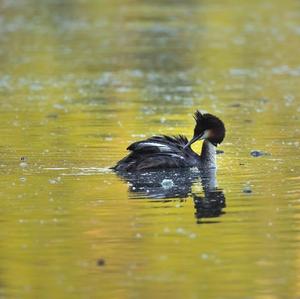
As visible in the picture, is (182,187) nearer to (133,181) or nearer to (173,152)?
(133,181)

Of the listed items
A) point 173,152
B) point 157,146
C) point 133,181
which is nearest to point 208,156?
point 173,152

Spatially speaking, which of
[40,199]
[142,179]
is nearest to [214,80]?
[142,179]

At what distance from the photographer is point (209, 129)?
1552 centimetres

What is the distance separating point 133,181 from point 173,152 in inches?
37.8

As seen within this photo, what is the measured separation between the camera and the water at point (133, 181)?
977cm

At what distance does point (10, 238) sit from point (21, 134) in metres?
7.08

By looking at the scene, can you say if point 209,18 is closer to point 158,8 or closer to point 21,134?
point 158,8

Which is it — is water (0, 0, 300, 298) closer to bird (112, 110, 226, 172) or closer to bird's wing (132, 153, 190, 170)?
bird (112, 110, 226, 172)

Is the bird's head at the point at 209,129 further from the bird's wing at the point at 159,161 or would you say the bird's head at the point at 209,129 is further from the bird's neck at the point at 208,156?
the bird's wing at the point at 159,161

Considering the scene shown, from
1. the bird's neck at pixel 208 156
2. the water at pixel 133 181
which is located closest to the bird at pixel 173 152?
the bird's neck at pixel 208 156

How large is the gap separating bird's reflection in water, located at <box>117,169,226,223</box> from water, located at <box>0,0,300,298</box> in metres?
0.04

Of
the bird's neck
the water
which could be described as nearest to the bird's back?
the bird's neck

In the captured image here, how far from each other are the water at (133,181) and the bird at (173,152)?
1.07ft

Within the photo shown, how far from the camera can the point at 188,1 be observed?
157ft
